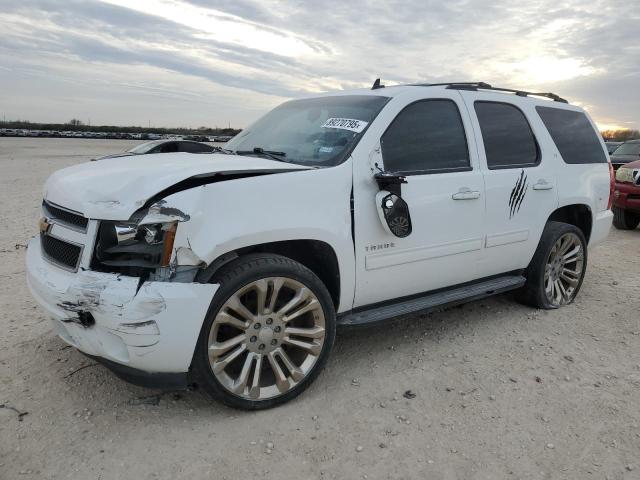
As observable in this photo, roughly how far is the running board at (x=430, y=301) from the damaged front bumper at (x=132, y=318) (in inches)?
41.3

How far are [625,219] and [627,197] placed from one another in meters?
0.43

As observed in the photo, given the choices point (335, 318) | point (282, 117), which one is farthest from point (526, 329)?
point (282, 117)

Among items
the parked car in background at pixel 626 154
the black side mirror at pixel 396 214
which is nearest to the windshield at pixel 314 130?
the black side mirror at pixel 396 214

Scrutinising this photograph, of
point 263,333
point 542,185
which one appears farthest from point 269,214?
point 542,185

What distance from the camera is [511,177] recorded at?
13.6 ft

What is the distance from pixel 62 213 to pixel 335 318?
168 cm

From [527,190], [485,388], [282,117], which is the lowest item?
[485,388]

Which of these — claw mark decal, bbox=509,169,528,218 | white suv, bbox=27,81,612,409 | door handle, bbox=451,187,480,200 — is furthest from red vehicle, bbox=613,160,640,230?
door handle, bbox=451,187,480,200

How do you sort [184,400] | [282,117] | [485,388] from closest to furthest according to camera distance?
[184,400], [485,388], [282,117]

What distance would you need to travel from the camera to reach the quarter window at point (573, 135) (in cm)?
473

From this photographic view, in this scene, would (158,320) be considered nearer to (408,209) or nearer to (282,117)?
(408,209)

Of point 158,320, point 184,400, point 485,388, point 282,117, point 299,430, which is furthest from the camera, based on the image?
point 282,117

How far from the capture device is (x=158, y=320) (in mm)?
2561

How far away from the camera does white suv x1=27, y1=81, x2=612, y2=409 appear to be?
2.61 meters
